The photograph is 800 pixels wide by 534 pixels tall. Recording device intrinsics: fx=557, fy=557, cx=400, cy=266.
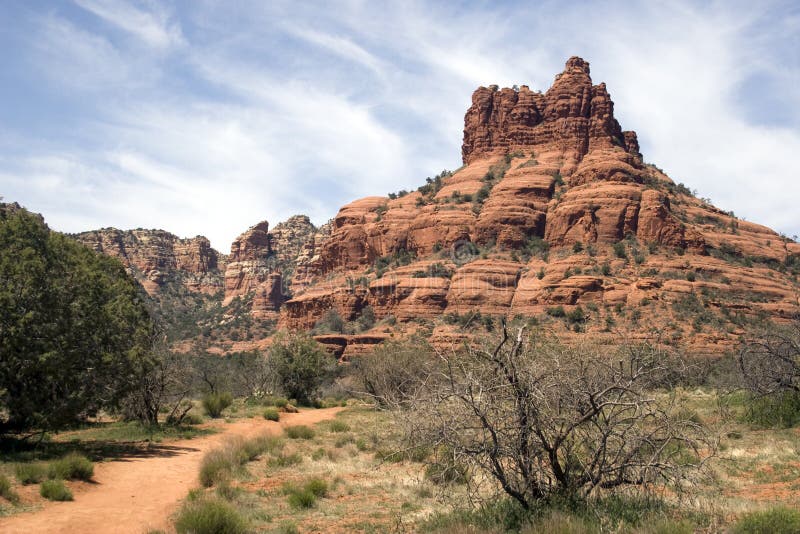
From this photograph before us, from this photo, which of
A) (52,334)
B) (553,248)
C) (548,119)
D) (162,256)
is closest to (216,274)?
(162,256)

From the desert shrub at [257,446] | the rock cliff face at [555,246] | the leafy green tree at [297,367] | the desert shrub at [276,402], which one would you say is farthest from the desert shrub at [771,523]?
the rock cliff face at [555,246]

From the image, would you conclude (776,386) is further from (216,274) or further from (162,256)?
(216,274)

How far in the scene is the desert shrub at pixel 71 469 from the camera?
13641 mm

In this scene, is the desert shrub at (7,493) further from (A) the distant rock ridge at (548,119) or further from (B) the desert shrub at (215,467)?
(A) the distant rock ridge at (548,119)

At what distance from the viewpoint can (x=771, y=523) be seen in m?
7.52

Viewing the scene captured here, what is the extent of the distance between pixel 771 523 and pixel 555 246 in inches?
2674

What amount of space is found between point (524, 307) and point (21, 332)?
54972 mm

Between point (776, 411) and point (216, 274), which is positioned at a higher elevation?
point (216, 274)

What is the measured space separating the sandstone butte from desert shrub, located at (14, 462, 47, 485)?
1627 inches

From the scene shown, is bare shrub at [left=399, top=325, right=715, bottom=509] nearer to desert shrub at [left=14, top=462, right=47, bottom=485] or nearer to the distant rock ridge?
desert shrub at [left=14, top=462, right=47, bottom=485]

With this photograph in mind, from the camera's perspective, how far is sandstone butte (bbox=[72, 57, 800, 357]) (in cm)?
5969

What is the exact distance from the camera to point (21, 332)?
15.4m

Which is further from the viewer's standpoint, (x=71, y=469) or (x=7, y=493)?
(x=71, y=469)

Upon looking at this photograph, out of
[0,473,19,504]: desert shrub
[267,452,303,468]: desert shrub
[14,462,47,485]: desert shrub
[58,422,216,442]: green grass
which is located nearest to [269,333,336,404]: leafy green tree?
[58,422,216,442]: green grass
